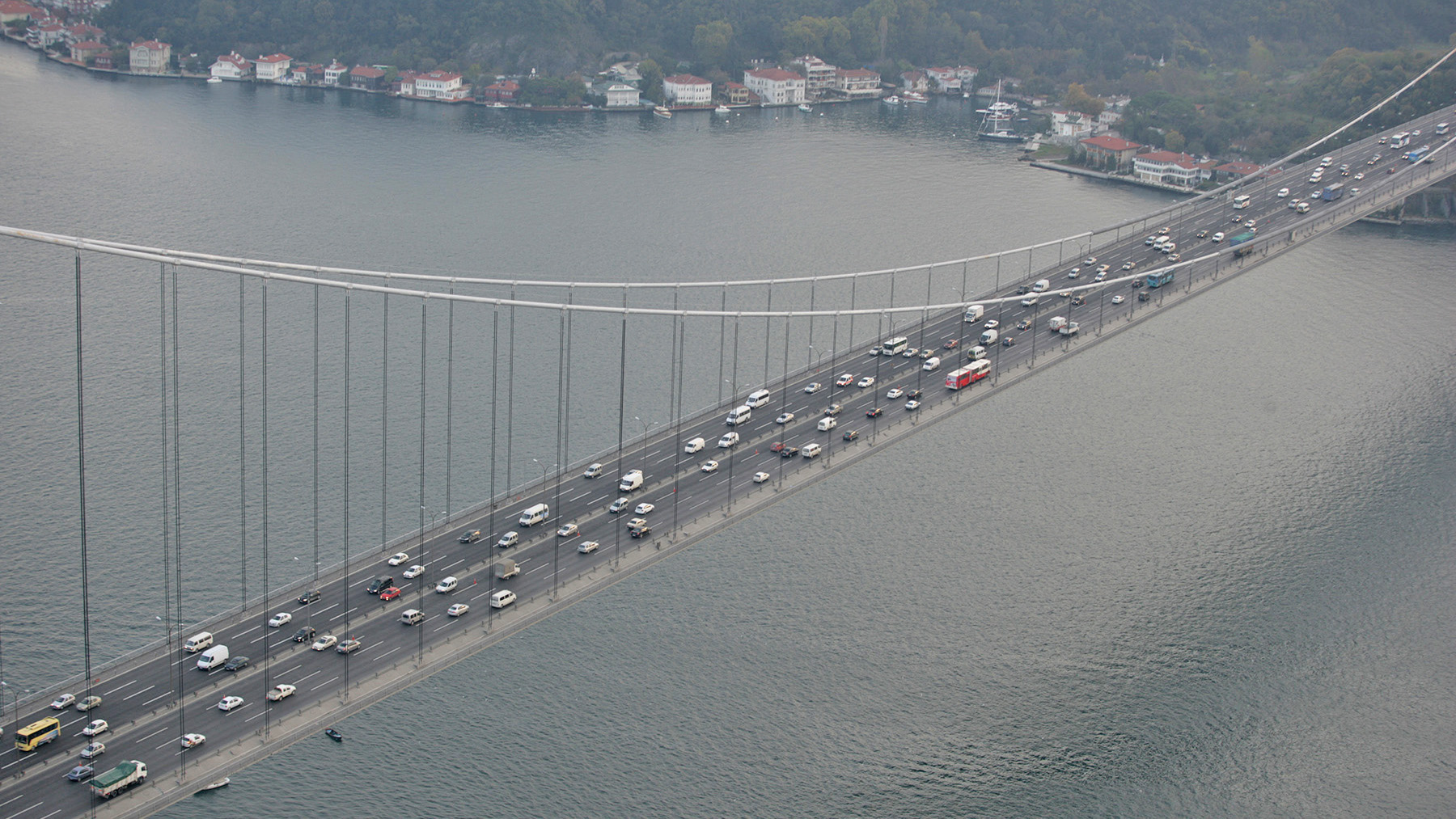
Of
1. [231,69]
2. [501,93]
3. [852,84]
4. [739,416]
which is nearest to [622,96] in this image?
[501,93]

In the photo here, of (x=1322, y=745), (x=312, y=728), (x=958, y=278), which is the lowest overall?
(x=1322, y=745)

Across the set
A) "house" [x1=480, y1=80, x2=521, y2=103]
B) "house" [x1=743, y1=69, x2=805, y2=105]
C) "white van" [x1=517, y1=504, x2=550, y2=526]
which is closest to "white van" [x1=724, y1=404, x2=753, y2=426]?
"white van" [x1=517, y1=504, x2=550, y2=526]

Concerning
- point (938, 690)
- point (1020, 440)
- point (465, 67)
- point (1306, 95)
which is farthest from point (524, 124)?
point (938, 690)

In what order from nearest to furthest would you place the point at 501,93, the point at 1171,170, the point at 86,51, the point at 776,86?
the point at 1171,170 < the point at 501,93 < the point at 86,51 < the point at 776,86

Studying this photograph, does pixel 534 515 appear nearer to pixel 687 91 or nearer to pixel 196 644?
pixel 196 644

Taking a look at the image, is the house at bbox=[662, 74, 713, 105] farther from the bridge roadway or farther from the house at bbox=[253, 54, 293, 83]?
the bridge roadway

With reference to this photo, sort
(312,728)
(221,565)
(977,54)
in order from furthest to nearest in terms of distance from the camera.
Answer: (977,54)
(221,565)
(312,728)

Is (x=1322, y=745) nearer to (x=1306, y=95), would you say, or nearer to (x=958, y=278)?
(x=958, y=278)
